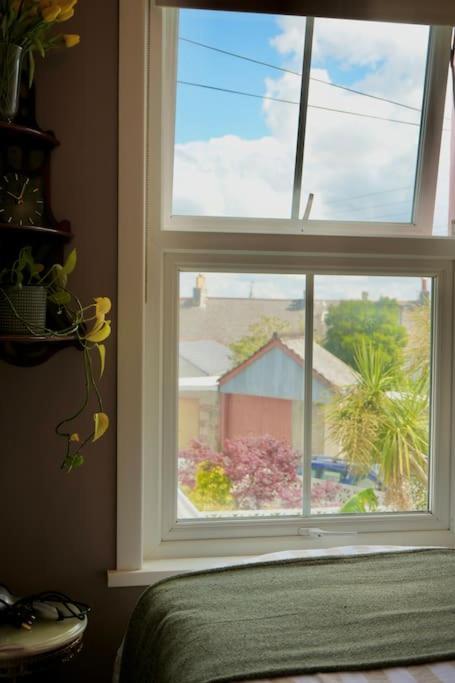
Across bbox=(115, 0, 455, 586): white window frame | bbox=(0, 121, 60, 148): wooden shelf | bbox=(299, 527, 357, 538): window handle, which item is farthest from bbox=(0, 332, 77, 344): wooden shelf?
bbox=(299, 527, 357, 538): window handle

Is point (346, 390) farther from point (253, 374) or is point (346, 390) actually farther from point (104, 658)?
point (104, 658)

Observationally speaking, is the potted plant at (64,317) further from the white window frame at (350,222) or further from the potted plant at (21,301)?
the white window frame at (350,222)

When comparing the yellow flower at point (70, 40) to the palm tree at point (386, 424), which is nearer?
the yellow flower at point (70, 40)

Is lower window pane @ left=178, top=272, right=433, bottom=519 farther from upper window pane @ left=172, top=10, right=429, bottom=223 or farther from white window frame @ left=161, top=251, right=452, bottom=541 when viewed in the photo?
upper window pane @ left=172, top=10, right=429, bottom=223

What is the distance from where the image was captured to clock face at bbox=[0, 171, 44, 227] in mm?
Result: 1790

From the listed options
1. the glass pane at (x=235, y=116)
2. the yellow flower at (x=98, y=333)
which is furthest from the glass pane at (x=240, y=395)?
the yellow flower at (x=98, y=333)

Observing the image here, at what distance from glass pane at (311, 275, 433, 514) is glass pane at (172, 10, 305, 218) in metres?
0.35

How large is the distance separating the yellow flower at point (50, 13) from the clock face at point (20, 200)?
0.38 meters

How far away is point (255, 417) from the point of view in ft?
7.27

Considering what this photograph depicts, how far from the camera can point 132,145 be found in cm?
191

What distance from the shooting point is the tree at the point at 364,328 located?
7.38 feet

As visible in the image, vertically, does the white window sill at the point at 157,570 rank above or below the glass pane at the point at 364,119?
below

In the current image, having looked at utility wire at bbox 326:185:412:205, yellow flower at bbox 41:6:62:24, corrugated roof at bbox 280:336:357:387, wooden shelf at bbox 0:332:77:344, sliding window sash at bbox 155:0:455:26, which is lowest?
corrugated roof at bbox 280:336:357:387

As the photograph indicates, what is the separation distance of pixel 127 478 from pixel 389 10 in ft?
4.64
